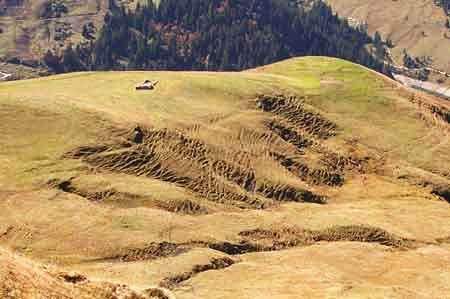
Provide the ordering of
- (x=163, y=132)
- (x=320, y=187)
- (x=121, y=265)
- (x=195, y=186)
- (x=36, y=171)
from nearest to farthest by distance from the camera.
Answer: (x=121, y=265), (x=36, y=171), (x=195, y=186), (x=163, y=132), (x=320, y=187)

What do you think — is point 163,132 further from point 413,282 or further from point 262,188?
point 413,282

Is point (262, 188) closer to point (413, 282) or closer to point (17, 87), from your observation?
point (413, 282)

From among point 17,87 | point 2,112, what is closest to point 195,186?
point 2,112

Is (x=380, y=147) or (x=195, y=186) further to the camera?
(x=380, y=147)

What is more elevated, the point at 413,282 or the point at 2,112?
the point at 2,112

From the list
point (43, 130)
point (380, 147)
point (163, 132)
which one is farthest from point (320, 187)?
point (43, 130)

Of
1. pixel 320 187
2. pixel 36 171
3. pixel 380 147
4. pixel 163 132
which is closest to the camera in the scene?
pixel 36 171
